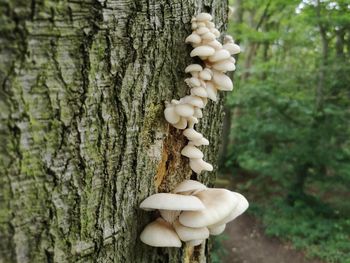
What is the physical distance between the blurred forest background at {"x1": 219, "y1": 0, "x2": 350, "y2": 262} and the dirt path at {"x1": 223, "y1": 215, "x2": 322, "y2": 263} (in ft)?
0.83

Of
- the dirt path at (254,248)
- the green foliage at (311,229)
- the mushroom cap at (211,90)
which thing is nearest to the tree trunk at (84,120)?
the mushroom cap at (211,90)

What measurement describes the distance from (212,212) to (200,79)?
0.72m

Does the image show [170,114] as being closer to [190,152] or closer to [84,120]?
[190,152]

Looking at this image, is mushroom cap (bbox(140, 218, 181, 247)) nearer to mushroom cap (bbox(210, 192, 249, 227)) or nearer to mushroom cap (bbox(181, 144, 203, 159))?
mushroom cap (bbox(210, 192, 249, 227))

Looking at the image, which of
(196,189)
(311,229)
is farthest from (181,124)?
(311,229)

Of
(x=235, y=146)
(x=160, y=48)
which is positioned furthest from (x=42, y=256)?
(x=235, y=146)

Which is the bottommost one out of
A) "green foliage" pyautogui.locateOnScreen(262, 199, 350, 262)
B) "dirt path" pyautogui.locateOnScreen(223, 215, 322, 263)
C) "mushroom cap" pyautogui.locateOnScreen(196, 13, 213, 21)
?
"dirt path" pyautogui.locateOnScreen(223, 215, 322, 263)

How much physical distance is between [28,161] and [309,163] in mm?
9828

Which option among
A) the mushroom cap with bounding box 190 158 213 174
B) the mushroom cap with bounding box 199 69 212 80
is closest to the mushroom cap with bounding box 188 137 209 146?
the mushroom cap with bounding box 190 158 213 174

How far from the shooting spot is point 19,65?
1.30 meters

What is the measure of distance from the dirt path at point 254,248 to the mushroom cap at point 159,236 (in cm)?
777

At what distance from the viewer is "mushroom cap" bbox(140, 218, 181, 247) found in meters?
1.78

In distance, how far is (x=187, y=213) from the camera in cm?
186

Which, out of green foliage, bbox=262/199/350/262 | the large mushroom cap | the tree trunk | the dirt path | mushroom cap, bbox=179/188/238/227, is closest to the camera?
the tree trunk
